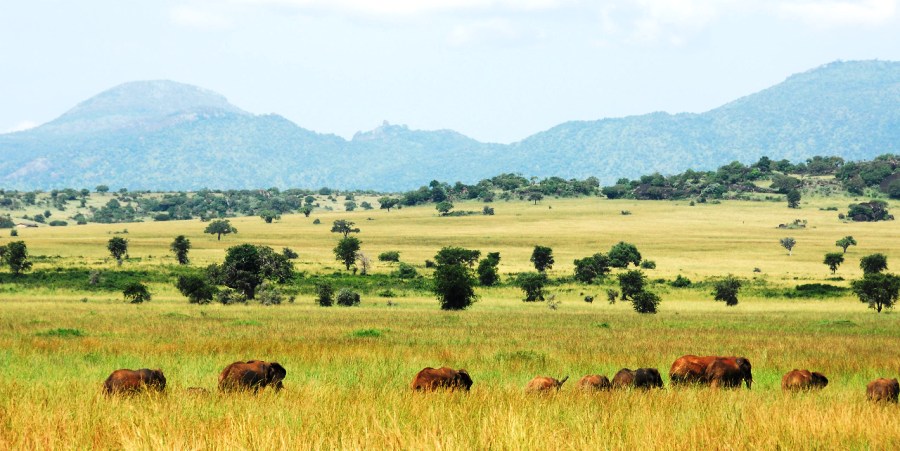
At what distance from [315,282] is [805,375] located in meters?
59.4

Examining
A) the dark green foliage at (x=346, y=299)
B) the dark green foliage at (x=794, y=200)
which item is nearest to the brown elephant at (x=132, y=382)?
the dark green foliage at (x=346, y=299)

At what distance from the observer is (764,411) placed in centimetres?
1088

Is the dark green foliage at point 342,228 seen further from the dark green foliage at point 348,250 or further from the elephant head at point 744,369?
the elephant head at point 744,369

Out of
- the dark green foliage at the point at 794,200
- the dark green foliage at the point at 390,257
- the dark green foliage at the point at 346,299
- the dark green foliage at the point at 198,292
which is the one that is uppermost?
the dark green foliage at the point at 794,200

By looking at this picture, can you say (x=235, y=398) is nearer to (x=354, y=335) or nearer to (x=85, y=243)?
(x=354, y=335)

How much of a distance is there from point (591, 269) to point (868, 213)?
11220 cm

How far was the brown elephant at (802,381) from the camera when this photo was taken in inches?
603

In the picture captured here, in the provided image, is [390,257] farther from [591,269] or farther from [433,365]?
[433,365]

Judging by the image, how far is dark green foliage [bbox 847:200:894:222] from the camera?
550 feet

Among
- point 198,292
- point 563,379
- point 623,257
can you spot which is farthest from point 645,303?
point 623,257

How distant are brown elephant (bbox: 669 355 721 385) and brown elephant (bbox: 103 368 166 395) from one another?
30.1ft

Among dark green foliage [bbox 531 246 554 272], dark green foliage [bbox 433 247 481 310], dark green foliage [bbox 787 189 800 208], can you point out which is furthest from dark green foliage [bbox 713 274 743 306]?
dark green foliage [bbox 787 189 800 208]

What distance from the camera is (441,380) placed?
13.9m

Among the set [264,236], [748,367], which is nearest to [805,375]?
[748,367]
